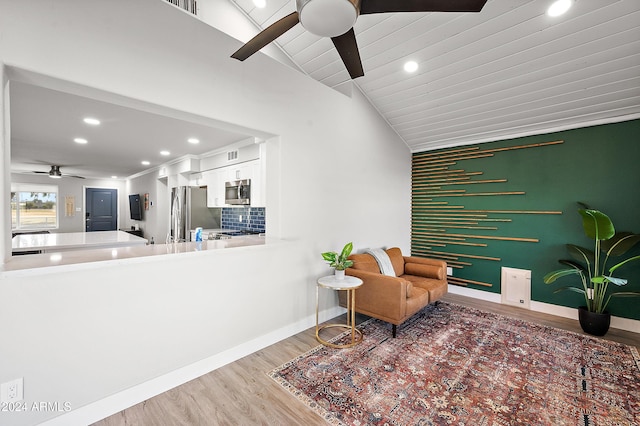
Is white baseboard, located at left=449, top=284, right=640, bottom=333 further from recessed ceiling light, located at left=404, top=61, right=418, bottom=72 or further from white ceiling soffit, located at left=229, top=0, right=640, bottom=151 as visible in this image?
recessed ceiling light, located at left=404, top=61, right=418, bottom=72

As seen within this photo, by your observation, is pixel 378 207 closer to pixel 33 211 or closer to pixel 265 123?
pixel 265 123

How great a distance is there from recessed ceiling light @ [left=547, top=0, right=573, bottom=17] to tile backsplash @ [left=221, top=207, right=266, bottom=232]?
4104 mm

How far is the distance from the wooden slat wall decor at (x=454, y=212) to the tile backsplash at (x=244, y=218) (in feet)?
9.06

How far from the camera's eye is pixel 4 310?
4.99 ft

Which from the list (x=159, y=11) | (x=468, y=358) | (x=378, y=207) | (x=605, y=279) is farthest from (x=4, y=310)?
(x=605, y=279)

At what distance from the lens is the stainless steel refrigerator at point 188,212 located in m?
5.25

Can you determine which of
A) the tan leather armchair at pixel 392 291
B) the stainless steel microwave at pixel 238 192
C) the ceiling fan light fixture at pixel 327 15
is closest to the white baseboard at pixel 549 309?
the tan leather armchair at pixel 392 291

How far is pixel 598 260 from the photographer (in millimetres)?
3338

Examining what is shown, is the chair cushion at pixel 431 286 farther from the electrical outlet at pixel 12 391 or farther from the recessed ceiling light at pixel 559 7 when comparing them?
the electrical outlet at pixel 12 391

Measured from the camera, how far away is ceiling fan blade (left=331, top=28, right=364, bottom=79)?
1.74 meters

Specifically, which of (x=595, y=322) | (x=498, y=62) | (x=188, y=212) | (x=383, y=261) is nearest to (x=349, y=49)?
(x=498, y=62)

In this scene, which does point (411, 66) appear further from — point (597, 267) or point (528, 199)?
point (597, 267)

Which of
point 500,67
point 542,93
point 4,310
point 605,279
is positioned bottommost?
point 605,279

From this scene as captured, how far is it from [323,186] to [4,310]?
271cm
